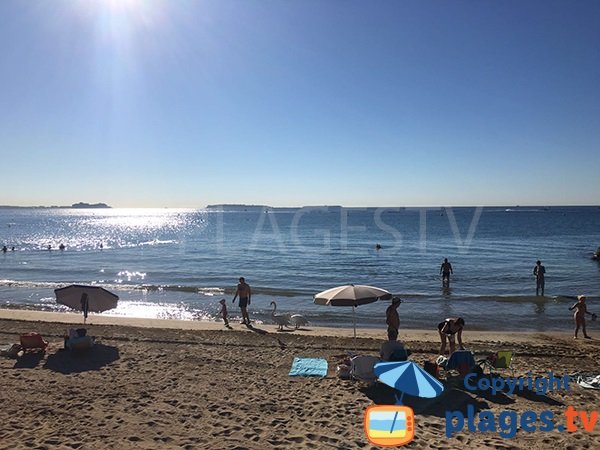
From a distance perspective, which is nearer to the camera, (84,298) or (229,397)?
(229,397)

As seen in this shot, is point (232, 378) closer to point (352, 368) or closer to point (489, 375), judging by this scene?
point (352, 368)

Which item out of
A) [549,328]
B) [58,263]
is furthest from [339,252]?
[549,328]

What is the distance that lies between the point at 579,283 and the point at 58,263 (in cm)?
4130

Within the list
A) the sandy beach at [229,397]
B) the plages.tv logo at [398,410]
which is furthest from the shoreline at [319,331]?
the plages.tv logo at [398,410]

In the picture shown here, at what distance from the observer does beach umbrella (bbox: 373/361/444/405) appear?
6992 millimetres

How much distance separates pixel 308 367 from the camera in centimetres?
1047

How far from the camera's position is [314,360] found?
11000mm

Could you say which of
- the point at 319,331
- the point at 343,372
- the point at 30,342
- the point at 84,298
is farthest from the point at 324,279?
the point at 30,342

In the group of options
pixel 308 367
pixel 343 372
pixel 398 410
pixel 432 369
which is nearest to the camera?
pixel 398 410

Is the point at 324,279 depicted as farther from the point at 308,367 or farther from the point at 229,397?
the point at 229,397

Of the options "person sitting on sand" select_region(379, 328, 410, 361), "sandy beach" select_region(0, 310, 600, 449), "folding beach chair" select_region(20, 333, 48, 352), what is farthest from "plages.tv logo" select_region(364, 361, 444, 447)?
"folding beach chair" select_region(20, 333, 48, 352)

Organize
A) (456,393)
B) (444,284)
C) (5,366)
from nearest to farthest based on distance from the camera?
(456,393) → (5,366) → (444,284)

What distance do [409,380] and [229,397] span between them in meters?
3.49

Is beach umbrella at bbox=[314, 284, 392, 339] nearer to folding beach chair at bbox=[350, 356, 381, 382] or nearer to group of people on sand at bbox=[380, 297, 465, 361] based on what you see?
group of people on sand at bbox=[380, 297, 465, 361]
